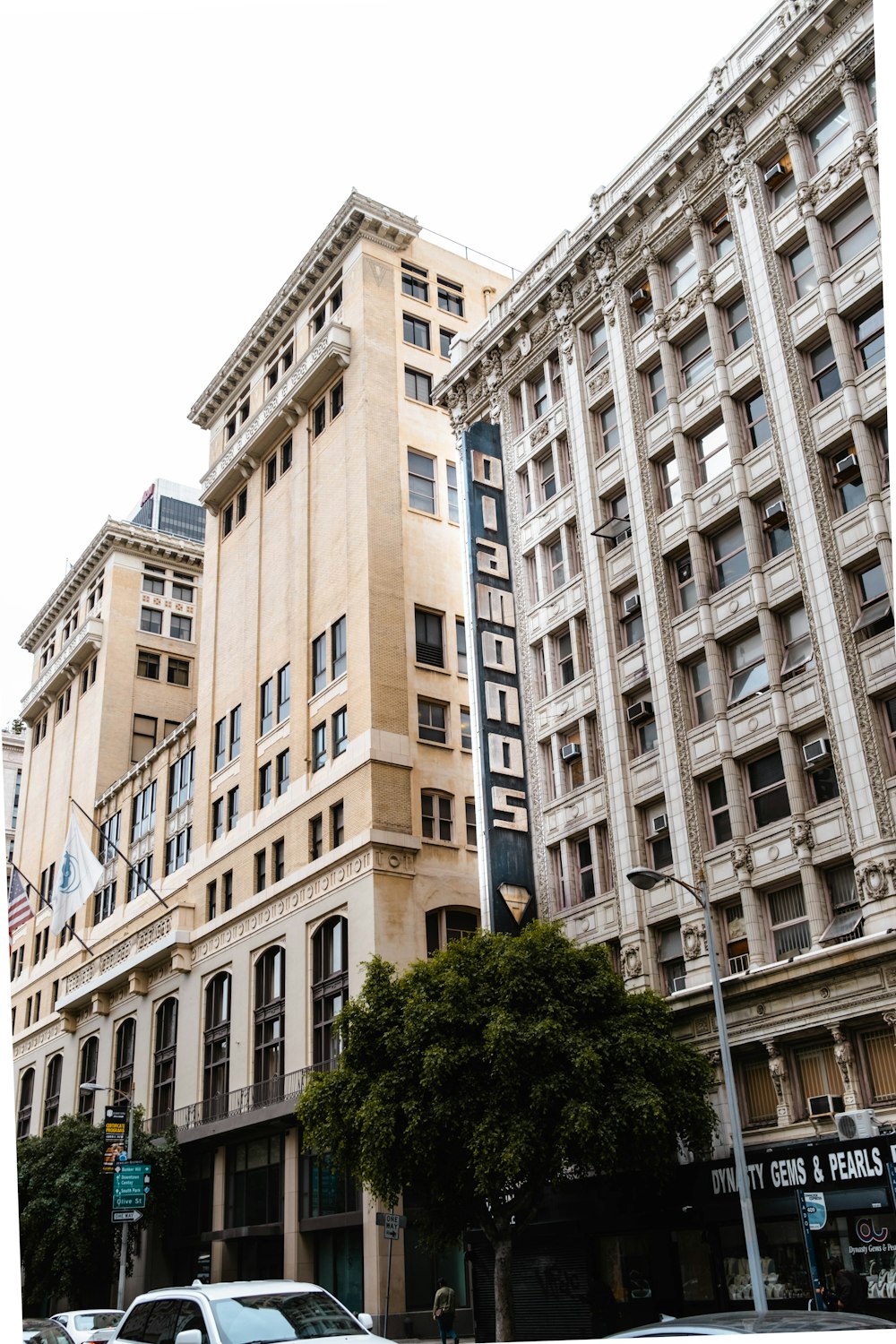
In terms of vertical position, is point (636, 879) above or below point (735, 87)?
below

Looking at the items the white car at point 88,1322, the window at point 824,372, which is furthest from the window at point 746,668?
the white car at point 88,1322

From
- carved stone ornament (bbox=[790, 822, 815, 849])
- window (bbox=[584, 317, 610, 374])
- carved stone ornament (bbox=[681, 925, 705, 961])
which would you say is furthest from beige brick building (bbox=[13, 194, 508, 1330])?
carved stone ornament (bbox=[790, 822, 815, 849])

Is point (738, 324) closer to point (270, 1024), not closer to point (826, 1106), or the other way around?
point (826, 1106)

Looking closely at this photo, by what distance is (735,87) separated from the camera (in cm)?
3266

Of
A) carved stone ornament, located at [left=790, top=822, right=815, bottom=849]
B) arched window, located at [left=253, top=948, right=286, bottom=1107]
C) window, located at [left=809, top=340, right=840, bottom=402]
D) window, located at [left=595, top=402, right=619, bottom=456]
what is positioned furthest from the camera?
arched window, located at [left=253, top=948, right=286, bottom=1107]

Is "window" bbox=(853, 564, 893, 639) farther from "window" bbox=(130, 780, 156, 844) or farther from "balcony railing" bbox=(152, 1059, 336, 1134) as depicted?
"window" bbox=(130, 780, 156, 844)

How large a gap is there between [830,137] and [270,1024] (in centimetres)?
3527

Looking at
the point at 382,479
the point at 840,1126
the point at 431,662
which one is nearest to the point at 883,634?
the point at 840,1126

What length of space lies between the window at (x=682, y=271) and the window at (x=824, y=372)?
5850 mm

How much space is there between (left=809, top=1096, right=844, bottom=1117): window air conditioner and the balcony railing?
18.6 metres

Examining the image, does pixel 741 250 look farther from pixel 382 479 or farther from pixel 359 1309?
pixel 359 1309

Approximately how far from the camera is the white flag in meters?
49.0

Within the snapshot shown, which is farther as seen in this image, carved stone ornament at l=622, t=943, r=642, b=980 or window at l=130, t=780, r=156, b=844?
window at l=130, t=780, r=156, b=844

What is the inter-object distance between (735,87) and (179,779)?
142 ft
